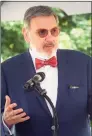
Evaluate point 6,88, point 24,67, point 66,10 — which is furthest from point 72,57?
point 66,10

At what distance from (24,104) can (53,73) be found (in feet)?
0.79

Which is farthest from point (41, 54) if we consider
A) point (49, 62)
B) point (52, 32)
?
point (52, 32)

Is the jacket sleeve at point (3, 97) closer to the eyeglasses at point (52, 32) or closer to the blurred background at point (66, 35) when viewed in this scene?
the eyeglasses at point (52, 32)

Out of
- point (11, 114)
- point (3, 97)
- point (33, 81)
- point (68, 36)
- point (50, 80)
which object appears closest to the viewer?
point (33, 81)

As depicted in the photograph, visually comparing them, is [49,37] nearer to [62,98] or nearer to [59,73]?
[59,73]

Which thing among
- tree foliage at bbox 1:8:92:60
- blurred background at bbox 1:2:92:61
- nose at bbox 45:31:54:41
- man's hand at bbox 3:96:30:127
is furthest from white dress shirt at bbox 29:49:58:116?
tree foliage at bbox 1:8:92:60

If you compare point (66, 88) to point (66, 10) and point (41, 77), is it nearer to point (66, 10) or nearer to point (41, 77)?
point (41, 77)

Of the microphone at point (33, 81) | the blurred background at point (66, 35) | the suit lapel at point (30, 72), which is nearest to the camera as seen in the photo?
the microphone at point (33, 81)

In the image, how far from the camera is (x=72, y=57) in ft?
5.70

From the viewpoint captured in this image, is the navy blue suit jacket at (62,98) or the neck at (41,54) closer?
the navy blue suit jacket at (62,98)

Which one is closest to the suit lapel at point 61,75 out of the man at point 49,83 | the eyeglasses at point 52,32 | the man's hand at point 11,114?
the man at point 49,83

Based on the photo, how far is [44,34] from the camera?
5.37 ft

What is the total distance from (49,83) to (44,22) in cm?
31

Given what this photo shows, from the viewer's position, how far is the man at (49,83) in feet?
5.33
